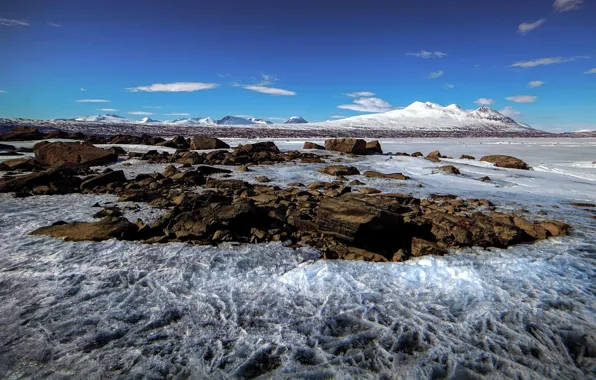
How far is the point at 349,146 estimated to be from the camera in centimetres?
1839

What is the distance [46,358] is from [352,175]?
993 centimetres

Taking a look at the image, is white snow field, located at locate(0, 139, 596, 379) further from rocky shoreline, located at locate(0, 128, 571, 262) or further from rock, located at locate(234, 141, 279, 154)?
rock, located at locate(234, 141, 279, 154)

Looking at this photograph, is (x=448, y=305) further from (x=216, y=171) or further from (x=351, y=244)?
(x=216, y=171)

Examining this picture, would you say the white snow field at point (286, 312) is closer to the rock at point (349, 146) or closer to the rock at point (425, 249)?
the rock at point (425, 249)

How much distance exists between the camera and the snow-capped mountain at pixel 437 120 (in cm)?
14612

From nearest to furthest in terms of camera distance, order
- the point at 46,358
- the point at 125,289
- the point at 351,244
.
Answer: the point at 46,358 < the point at 125,289 < the point at 351,244

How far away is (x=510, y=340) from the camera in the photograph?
3.26m

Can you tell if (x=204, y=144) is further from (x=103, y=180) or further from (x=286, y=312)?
(x=286, y=312)

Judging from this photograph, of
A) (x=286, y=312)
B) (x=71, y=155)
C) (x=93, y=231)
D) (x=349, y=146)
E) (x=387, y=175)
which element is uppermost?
(x=349, y=146)

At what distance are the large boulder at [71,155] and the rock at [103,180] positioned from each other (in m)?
3.62

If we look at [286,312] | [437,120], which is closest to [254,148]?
[286,312]

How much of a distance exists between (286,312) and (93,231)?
12.4 feet

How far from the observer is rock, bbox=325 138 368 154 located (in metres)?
18.1

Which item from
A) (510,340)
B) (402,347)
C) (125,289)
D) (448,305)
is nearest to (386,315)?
(402,347)
